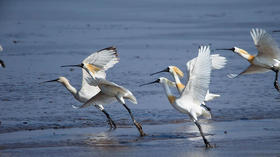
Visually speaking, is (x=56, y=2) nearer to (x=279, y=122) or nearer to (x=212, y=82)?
(x=212, y=82)

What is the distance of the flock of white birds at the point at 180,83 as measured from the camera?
9.85m

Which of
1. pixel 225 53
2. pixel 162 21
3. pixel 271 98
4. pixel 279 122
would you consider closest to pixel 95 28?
pixel 162 21

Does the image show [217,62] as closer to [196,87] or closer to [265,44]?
[265,44]

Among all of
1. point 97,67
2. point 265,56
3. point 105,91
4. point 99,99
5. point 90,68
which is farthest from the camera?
point 265,56

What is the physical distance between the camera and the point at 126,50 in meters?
19.8

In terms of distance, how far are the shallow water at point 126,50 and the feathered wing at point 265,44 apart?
36.0 inches

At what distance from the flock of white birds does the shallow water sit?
1.30ft

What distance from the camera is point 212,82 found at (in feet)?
49.5

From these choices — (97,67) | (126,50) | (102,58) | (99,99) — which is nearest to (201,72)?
(99,99)

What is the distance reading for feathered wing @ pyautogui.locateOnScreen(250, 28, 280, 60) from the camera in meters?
12.1

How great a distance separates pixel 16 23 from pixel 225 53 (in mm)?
11862

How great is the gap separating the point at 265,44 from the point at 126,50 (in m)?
7.83

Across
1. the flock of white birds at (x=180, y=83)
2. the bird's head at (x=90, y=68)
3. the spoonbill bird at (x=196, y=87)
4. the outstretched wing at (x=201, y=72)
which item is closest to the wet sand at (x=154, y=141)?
the flock of white birds at (x=180, y=83)

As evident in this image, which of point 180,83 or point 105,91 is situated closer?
point 180,83
